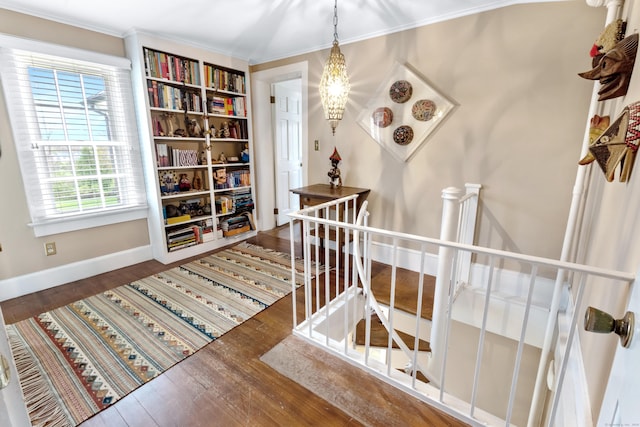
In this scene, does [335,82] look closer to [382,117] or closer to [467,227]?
[382,117]

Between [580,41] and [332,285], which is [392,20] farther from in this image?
[332,285]

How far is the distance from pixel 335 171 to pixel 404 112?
3.01ft

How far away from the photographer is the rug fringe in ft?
4.46

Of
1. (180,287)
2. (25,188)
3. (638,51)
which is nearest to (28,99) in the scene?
(25,188)

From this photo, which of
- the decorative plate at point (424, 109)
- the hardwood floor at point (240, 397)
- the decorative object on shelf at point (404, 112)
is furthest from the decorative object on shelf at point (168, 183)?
the decorative plate at point (424, 109)

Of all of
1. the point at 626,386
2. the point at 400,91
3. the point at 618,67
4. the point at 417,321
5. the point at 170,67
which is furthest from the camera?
the point at 170,67

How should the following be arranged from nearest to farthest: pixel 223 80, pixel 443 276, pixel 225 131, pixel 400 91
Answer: pixel 443 276 < pixel 400 91 < pixel 223 80 < pixel 225 131

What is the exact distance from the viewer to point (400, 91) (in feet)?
8.68

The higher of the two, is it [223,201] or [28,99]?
[28,99]

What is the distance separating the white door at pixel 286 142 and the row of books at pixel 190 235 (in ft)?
3.73

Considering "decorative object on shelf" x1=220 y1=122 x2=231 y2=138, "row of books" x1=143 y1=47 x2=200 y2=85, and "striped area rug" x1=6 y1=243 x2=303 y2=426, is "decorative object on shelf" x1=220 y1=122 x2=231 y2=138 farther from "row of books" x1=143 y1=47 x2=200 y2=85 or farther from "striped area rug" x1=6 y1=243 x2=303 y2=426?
"striped area rug" x1=6 y1=243 x2=303 y2=426

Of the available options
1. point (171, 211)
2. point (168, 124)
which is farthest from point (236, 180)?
point (168, 124)

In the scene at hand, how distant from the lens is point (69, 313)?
7.15 feet

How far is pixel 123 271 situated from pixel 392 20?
3.51 meters
